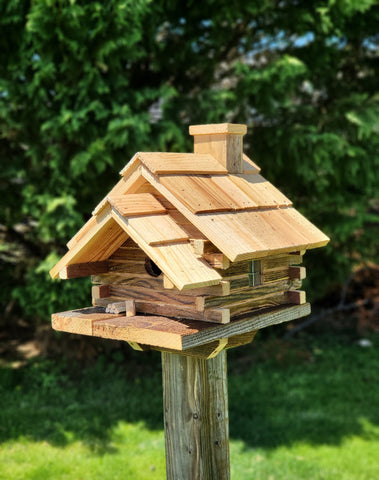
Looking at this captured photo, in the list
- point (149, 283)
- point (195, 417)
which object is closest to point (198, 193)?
point (149, 283)

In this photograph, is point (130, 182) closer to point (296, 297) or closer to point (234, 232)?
point (234, 232)

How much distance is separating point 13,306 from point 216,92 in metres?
3.96

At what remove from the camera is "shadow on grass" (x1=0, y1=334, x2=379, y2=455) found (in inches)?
207

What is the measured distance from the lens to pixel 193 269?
6.63 ft

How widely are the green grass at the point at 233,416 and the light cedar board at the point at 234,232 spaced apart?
2.98 metres

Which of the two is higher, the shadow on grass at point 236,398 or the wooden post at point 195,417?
the wooden post at point 195,417

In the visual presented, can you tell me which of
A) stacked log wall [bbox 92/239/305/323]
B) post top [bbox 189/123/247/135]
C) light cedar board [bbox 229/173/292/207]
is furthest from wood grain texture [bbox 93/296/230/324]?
post top [bbox 189/123/247/135]

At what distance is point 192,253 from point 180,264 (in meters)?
0.12

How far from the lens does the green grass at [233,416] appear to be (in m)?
4.65

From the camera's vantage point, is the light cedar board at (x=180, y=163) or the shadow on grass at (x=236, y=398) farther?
the shadow on grass at (x=236, y=398)

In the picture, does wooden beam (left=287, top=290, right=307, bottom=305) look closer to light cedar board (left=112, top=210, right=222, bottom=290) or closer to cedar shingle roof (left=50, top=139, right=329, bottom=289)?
cedar shingle roof (left=50, top=139, right=329, bottom=289)

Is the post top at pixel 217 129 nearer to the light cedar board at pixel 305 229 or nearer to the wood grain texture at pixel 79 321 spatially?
the light cedar board at pixel 305 229

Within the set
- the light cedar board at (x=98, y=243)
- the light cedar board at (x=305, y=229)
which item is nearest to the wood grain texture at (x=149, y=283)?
the light cedar board at (x=98, y=243)

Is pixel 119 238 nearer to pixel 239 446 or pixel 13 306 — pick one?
pixel 239 446
